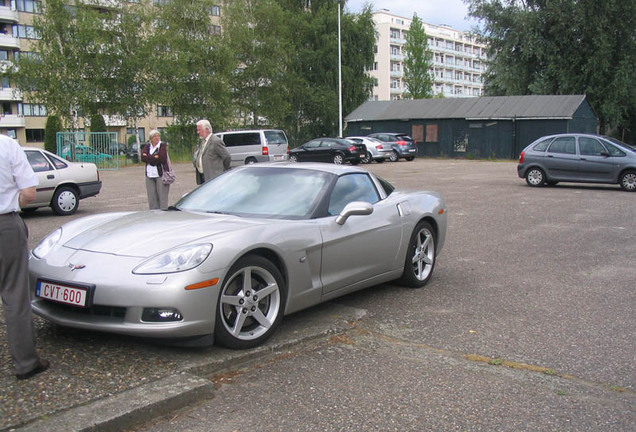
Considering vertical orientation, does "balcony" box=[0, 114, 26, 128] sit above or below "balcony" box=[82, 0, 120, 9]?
below

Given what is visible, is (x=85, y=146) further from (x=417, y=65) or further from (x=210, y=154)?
(x=417, y=65)

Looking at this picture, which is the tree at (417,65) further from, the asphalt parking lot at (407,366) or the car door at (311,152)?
the asphalt parking lot at (407,366)

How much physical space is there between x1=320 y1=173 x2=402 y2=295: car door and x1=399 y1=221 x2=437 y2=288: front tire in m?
0.35

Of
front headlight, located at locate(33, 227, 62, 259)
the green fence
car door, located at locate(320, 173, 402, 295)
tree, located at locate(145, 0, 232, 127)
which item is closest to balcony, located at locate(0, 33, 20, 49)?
tree, located at locate(145, 0, 232, 127)

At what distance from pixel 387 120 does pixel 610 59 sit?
1536 centimetres

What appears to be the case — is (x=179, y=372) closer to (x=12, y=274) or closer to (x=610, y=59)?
(x=12, y=274)

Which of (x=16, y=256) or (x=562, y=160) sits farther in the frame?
(x=562, y=160)

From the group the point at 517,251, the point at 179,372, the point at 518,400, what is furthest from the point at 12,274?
the point at 517,251

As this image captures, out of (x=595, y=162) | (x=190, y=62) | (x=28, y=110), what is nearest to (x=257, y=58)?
(x=190, y=62)

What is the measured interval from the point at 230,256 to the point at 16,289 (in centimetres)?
135

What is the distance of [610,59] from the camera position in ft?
136

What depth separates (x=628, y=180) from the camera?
17.2 m

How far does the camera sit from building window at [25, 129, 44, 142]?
219 feet

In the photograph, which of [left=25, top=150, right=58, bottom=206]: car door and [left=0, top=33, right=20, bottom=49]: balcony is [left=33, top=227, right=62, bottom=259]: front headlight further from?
[left=0, top=33, right=20, bottom=49]: balcony
